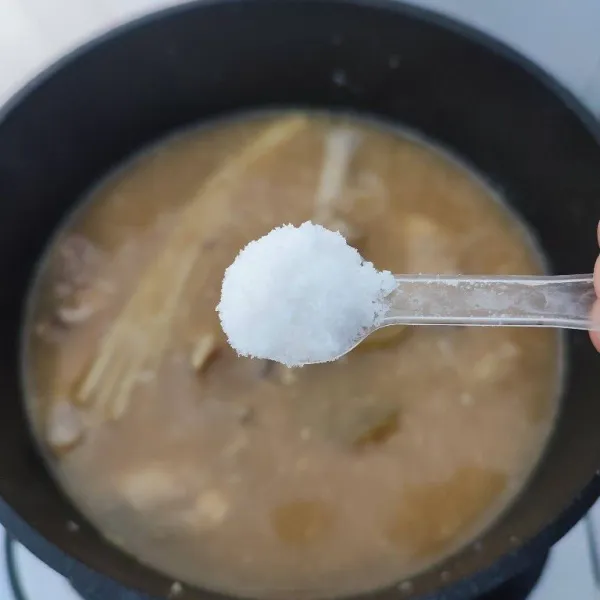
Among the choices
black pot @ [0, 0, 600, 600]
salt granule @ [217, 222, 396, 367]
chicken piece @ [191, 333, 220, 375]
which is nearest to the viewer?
salt granule @ [217, 222, 396, 367]

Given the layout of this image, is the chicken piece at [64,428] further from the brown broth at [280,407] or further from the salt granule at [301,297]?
the salt granule at [301,297]

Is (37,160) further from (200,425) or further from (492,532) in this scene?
(492,532)

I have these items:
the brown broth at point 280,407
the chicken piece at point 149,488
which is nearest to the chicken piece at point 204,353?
the brown broth at point 280,407

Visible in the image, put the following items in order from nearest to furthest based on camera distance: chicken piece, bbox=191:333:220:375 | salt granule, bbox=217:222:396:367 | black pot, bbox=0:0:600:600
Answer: salt granule, bbox=217:222:396:367 < black pot, bbox=0:0:600:600 < chicken piece, bbox=191:333:220:375

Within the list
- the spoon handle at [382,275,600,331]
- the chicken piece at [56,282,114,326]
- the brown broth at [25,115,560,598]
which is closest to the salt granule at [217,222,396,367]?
the spoon handle at [382,275,600,331]

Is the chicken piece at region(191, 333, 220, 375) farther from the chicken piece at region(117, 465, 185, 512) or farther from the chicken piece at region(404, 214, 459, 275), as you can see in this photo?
the chicken piece at region(404, 214, 459, 275)

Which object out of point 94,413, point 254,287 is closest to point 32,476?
point 94,413
